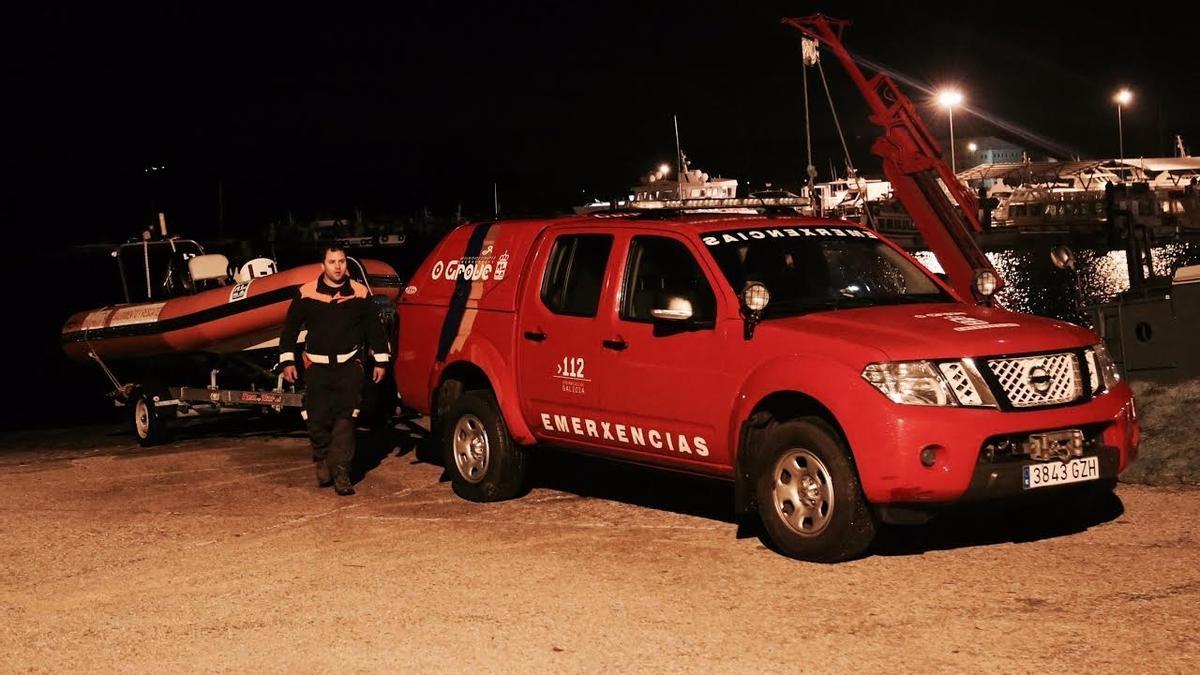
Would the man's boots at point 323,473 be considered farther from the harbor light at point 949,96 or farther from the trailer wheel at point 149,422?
the harbor light at point 949,96

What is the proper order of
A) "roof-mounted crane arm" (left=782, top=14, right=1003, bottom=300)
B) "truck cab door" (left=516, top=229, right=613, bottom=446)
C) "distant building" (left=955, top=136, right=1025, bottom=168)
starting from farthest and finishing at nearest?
"distant building" (left=955, top=136, right=1025, bottom=168), "roof-mounted crane arm" (left=782, top=14, right=1003, bottom=300), "truck cab door" (left=516, top=229, right=613, bottom=446)

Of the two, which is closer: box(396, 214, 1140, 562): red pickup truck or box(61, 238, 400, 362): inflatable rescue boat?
box(396, 214, 1140, 562): red pickup truck

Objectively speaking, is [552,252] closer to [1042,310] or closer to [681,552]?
[681,552]

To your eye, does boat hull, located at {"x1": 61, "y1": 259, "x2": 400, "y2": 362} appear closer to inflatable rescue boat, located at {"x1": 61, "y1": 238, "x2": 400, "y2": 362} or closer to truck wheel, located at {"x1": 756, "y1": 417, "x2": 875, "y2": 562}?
inflatable rescue boat, located at {"x1": 61, "y1": 238, "x2": 400, "y2": 362}

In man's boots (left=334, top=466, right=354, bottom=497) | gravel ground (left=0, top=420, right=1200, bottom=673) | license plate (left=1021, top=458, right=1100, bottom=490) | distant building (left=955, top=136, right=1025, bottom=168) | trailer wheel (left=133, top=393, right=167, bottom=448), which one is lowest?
gravel ground (left=0, top=420, right=1200, bottom=673)

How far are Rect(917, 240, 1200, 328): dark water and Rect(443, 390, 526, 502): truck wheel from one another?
2885cm

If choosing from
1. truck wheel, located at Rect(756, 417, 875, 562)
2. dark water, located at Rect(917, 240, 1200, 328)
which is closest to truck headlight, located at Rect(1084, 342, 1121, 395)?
truck wheel, located at Rect(756, 417, 875, 562)

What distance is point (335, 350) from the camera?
35.6ft

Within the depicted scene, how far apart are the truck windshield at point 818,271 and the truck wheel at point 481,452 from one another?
85.7 inches

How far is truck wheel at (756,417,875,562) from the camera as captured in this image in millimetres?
7711

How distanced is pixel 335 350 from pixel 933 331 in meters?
4.71

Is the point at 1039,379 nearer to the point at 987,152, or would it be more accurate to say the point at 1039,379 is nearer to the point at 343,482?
the point at 343,482

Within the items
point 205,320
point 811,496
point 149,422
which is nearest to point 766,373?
point 811,496

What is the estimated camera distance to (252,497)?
11.0 m
